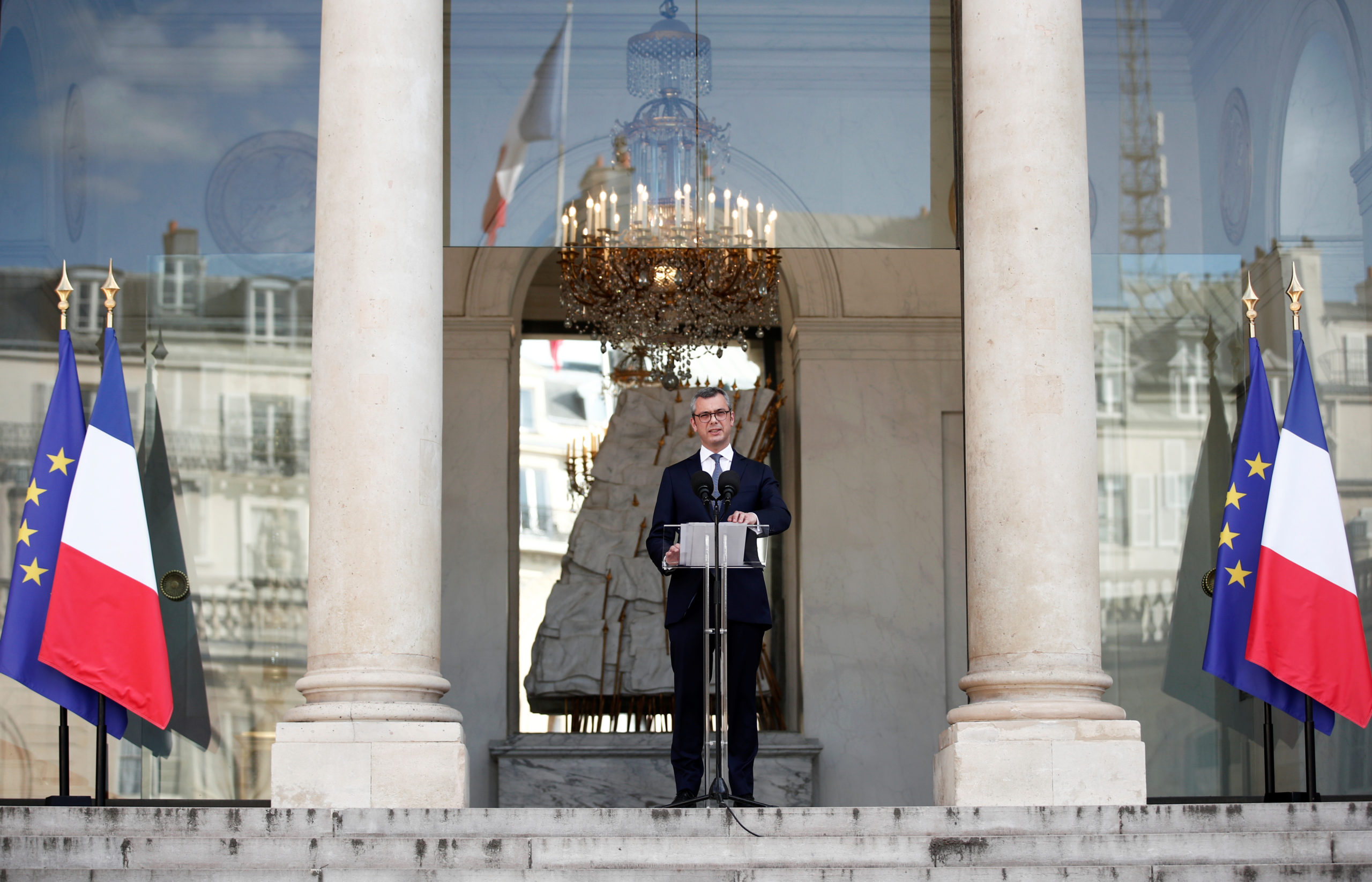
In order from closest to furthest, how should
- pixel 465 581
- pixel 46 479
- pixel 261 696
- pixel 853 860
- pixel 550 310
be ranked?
pixel 853 860 < pixel 46 479 < pixel 261 696 < pixel 465 581 < pixel 550 310

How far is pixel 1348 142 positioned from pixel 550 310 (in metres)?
7.45

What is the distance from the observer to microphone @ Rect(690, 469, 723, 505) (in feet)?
26.6

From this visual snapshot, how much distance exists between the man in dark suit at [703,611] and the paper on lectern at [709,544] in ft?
2.16

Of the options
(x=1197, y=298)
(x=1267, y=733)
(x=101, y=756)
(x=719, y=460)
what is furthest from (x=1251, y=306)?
(x=101, y=756)

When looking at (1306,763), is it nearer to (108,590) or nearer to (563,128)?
(563,128)

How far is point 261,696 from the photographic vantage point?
11.7 metres

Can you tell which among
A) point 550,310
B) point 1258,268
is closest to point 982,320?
point 1258,268

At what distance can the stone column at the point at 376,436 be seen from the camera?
8648 mm

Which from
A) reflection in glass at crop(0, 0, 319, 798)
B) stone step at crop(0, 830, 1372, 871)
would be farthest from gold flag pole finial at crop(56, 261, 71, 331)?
stone step at crop(0, 830, 1372, 871)

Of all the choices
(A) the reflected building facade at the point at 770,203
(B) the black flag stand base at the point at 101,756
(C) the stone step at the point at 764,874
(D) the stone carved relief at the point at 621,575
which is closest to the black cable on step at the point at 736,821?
(C) the stone step at the point at 764,874

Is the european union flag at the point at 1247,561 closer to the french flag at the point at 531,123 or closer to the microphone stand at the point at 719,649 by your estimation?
the microphone stand at the point at 719,649

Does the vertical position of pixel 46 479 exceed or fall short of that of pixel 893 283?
it falls short

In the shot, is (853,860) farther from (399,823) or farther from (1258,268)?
(1258,268)

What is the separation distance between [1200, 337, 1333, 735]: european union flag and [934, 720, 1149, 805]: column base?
4.13ft
